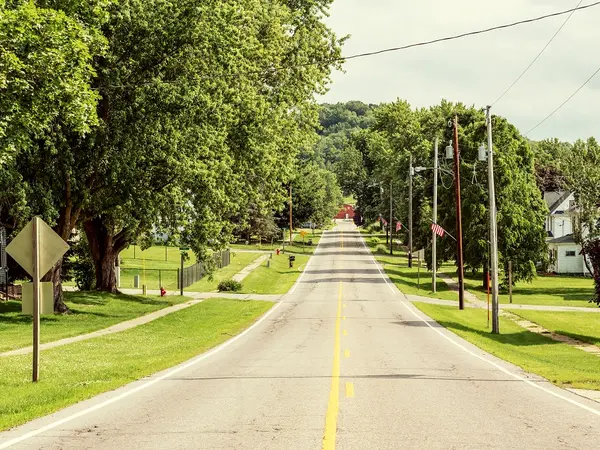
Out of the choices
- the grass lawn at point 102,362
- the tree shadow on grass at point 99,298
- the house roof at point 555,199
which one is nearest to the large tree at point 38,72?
the grass lawn at point 102,362

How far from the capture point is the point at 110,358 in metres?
21.3

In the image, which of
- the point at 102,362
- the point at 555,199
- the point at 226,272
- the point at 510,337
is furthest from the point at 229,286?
the point at 555,199

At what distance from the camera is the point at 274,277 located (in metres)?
67.9

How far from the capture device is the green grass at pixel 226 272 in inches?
2255

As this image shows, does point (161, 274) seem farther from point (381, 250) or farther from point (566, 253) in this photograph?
point (566, 253)

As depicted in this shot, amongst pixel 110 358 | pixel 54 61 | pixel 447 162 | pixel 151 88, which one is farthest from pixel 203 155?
pixel 447 162

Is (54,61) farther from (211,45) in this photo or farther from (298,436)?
(298,436)

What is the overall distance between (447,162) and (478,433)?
6123 cm

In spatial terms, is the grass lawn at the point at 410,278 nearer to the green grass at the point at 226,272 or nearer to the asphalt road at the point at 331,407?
the green grass at the point at 226,272

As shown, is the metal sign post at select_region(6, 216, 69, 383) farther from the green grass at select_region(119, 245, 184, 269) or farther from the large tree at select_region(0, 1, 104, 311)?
the green grass at select_region(119, 245, 184, 269)

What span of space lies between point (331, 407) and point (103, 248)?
109 ft

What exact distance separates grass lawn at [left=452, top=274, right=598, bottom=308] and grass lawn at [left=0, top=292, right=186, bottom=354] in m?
23.6

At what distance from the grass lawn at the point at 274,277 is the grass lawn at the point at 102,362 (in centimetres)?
2002

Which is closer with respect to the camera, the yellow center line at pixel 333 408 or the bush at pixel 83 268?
the yellow center line at pixel 333 408
